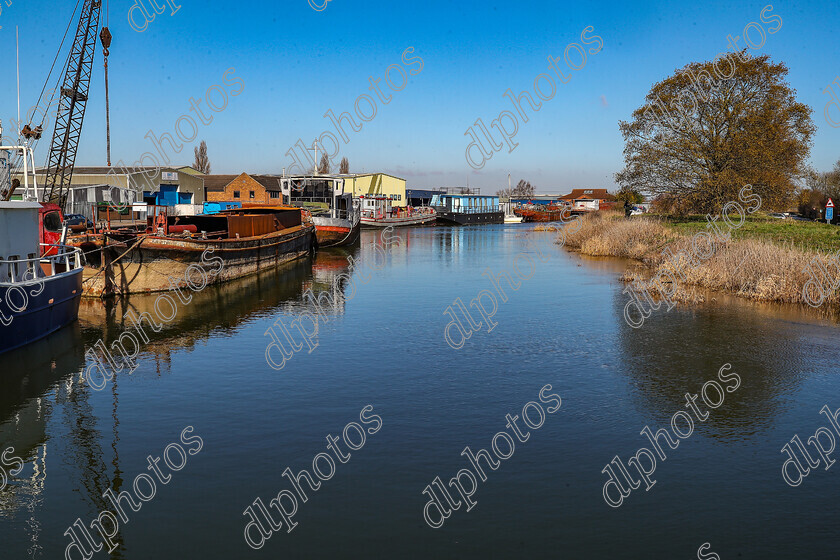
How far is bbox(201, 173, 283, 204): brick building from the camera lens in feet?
250

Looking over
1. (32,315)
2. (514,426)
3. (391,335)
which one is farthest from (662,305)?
(32,315)

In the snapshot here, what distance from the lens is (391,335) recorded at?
1777 cm

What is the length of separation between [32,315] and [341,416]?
9.03 m

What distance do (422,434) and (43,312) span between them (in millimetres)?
10922

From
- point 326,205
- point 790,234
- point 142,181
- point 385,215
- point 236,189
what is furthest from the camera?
point 385,215

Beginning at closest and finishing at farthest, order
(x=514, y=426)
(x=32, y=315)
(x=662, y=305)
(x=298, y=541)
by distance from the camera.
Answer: (x=298, y=541)
(x=514, y=426)
(x=32, y=315)
(x=662, y=305)

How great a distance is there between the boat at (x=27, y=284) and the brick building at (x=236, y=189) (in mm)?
58722

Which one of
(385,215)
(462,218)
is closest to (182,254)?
(385,215)

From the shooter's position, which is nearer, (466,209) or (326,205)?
(326,205)

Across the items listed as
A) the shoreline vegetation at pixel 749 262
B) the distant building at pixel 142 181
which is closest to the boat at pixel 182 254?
the shoreline vegetation at pixel 749 262

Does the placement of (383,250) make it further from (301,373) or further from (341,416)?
(341,416)

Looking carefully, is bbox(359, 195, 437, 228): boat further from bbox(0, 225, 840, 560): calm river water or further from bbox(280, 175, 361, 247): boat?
bbox(0, 225, 840, 560): calm river water

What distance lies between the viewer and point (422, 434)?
1054 centimetres

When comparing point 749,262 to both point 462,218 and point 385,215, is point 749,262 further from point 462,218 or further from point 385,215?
point 462,218
